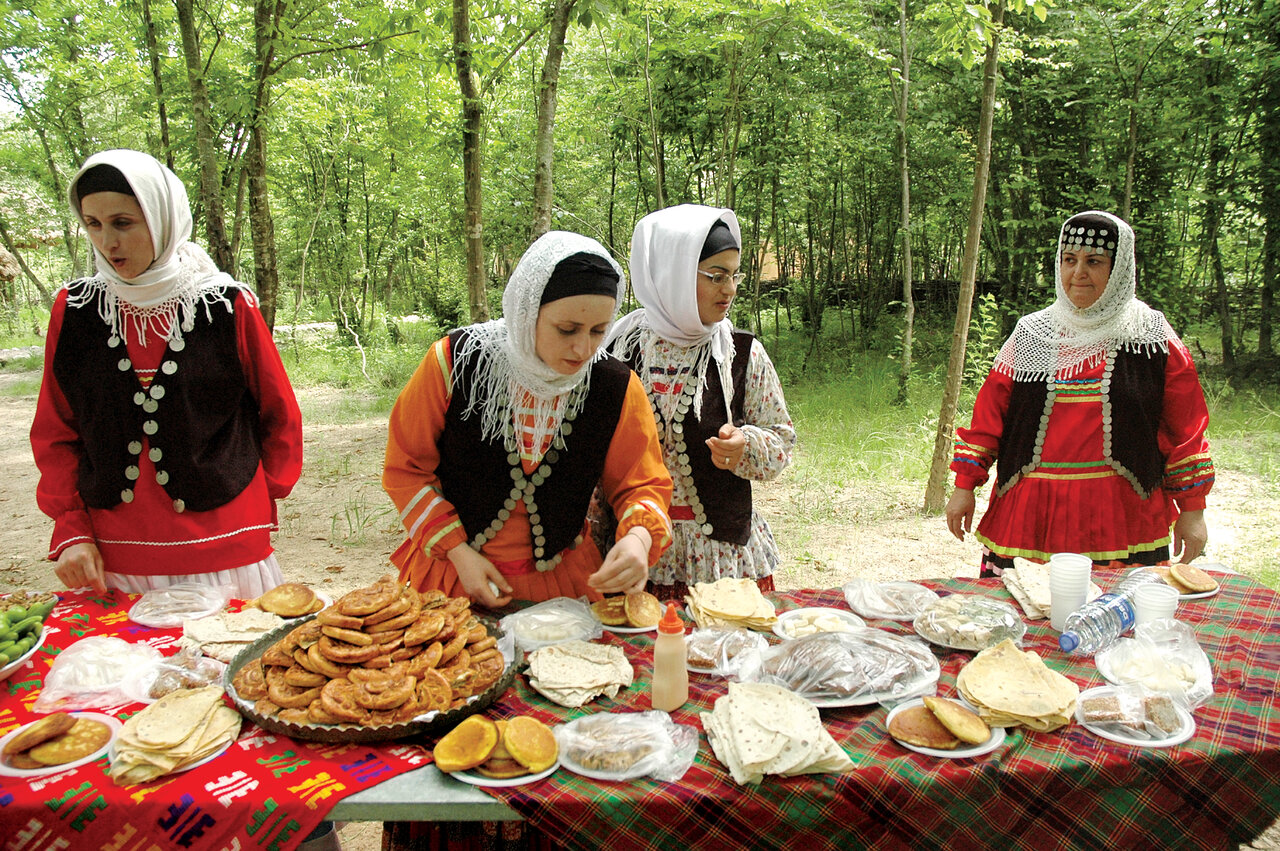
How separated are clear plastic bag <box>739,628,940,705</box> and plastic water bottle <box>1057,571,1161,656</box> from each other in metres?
0.35

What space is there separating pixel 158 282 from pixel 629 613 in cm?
157

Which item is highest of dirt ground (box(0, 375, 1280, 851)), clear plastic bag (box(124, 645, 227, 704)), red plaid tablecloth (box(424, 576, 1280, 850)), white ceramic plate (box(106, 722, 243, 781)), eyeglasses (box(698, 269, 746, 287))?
eyeglasses (box(698, 269, 746, 287))

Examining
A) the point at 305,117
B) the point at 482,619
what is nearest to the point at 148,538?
the point at 482,619

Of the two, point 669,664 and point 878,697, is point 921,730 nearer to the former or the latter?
point 878,697

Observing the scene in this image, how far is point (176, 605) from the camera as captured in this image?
74.7 inches

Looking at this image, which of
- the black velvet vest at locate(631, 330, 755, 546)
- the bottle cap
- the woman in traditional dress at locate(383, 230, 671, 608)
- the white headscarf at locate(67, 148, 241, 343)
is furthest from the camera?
the black velvet vest at locate(631, 330, 755, 546)

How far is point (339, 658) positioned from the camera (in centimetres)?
144

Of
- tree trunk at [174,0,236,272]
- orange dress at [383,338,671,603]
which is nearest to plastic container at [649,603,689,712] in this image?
orange dress at [383,338,671,603]

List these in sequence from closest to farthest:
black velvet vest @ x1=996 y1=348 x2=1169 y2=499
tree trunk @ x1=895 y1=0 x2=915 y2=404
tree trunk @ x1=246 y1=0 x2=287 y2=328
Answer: black velvet vest @ x1=996 y1=348 x2=1169 y2=499 < tree trunk @ x1=246 y1=0 x2=287 y2=328 < tree trunk @ x1=895 y1=0 x2=915 y2=404

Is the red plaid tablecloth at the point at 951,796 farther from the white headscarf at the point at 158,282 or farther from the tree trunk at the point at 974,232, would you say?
the tree trunk at the point at 974,232

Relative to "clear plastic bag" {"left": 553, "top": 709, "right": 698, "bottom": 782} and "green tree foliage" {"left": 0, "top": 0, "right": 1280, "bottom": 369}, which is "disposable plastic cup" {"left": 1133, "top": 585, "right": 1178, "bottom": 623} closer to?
"clear plastic bag" {"left": 553, "top": 709, "right": 698, "bottom": 782}

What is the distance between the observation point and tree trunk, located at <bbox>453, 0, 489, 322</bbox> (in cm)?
375

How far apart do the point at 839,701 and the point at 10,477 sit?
8.08m

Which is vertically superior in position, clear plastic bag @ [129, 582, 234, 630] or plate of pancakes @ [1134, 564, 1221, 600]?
clear plastic bag @ [129, 582, 234, 630]
